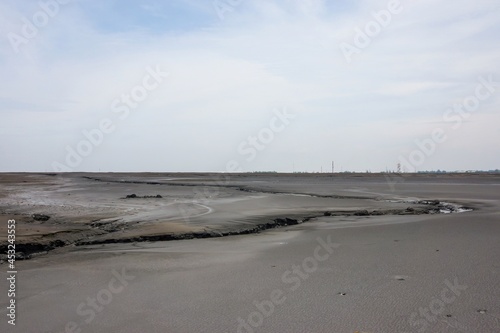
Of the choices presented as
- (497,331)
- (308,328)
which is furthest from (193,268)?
(497,331)

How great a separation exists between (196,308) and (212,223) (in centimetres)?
790

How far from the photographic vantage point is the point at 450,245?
872cm

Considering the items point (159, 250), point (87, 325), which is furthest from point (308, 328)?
point (159, 250)

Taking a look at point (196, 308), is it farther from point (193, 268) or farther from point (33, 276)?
point (33, 276)

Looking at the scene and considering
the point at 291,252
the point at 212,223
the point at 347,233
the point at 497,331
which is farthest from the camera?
the point at 212,223

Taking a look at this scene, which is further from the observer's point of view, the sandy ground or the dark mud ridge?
the dark mud ridge

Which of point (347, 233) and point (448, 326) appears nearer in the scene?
point (448, 326)

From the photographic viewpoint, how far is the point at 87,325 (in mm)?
4719

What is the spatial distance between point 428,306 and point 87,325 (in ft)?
12.4

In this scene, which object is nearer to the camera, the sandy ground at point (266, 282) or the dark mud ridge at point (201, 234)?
the sandy ground at point (266, 282)

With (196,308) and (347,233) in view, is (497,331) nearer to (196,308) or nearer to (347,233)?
(196,308)

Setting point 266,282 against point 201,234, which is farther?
point 201,234

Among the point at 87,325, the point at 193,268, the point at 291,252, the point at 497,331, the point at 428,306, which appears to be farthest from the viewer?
the point at 291,252

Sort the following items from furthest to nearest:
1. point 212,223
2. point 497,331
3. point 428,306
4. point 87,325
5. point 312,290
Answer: point 212,223, point 312,290, point 428,306, point 87,325, point 497,331
